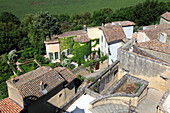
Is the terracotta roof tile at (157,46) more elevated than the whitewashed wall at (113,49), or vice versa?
the terracotta roof tile at (157,46)

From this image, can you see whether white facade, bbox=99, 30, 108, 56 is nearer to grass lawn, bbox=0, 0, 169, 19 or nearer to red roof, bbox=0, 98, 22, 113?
red roof, bbox=0, 98, 22, 113

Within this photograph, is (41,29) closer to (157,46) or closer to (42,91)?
(42,91)

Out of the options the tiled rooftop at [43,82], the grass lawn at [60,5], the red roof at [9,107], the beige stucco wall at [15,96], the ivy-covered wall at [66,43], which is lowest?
the red roof at [9,107]

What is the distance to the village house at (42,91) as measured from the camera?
61.4ft

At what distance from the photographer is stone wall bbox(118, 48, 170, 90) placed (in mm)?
16469

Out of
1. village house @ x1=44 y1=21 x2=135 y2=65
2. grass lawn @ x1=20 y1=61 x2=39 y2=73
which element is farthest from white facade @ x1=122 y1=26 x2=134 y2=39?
grass lawn @ x1=20 y1=61 x2=39 y2=73

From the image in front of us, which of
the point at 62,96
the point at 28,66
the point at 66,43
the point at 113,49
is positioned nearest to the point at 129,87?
the point at 62,96

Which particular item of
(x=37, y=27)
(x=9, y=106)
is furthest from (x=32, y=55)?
(x=9, y=106)

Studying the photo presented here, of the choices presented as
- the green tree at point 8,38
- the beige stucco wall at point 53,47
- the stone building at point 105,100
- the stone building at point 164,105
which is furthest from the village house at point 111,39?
the green tree at point 8,38

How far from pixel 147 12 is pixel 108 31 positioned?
93.0 ft

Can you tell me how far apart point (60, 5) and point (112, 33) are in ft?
208

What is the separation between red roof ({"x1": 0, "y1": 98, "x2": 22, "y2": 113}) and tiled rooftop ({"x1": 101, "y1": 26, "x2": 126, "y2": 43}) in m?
20.0

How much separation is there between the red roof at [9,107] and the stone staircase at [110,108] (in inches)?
387

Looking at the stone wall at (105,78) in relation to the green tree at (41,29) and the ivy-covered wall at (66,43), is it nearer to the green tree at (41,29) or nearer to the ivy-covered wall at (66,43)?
the ivy-covered wall at (66,43)
